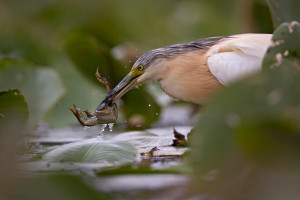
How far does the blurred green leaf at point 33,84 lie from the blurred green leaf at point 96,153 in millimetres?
952

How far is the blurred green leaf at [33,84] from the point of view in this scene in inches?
116

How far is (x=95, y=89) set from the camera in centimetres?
333

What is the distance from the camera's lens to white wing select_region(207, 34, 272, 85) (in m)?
2.15

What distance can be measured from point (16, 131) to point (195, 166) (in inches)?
20.3

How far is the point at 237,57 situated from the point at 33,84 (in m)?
1.19

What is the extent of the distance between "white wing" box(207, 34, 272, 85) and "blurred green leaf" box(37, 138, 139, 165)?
0.46 m

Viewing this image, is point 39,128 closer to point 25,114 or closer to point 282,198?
point 25,114

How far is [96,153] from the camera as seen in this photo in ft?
6.30

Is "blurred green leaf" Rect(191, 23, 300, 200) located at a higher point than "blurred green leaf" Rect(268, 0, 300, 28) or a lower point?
lower

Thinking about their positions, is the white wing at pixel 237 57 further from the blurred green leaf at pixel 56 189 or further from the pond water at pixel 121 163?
the blurred green leaf at pixel 56 189

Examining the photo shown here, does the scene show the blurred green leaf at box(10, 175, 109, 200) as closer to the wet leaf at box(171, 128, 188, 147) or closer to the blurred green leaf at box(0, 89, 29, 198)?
the blurred green leaf at box(0, 89, 29, 198)

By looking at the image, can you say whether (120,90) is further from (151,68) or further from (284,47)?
(284,47)

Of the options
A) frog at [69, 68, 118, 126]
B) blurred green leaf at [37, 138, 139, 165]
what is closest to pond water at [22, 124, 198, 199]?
blurred green leaf at [37, 138, 139, 165]

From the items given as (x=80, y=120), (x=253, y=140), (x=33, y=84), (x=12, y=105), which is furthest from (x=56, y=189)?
(x=33, y=84)
